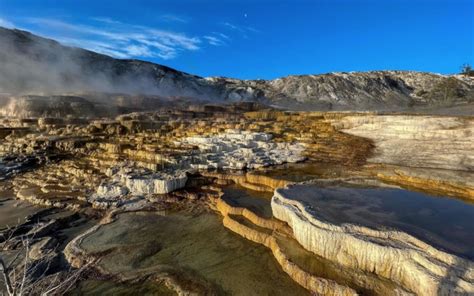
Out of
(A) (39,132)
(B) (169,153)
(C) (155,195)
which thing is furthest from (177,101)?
(C) (155,195)

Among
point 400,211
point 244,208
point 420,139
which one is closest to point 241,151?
point 244,208

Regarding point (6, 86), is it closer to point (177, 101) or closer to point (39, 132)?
point (177, 101)

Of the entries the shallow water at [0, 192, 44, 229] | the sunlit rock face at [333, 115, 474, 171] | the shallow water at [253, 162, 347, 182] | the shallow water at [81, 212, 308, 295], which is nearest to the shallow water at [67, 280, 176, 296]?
the shallow water at [81, 212, 308, 295]

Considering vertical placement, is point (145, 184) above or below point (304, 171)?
below

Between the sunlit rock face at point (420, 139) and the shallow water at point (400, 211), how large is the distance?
13.2 ft

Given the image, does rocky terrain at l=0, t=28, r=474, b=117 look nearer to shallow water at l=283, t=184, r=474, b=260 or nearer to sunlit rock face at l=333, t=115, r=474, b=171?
sunlit rock face at l=333, t=115, r=474, b=171

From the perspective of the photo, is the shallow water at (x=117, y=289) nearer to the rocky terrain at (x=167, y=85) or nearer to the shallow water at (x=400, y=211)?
the shallow water at (x=400, y=211)

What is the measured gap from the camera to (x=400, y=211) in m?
6.31

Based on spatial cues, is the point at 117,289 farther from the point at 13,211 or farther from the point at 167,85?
the point at 167,85

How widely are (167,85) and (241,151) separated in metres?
52.6

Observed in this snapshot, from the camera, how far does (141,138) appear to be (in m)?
18.4

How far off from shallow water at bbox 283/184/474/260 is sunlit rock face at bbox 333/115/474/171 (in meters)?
4.03

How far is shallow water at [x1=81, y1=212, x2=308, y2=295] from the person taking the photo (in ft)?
17.2

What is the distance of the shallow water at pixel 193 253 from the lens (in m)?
5.25
